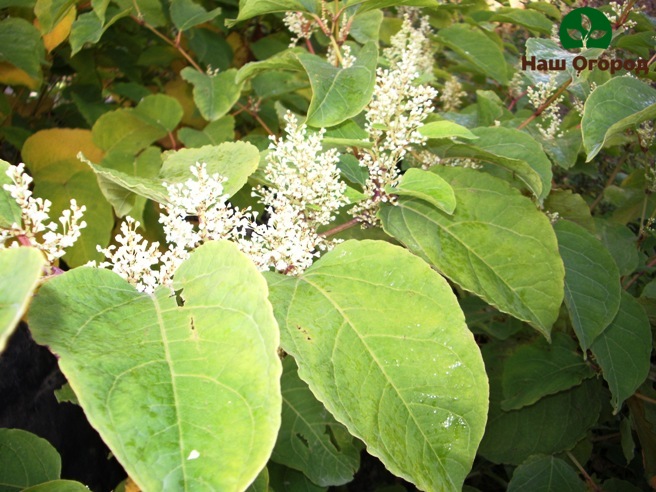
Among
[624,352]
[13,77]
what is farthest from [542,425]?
[13,77]

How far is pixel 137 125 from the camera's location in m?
1.77

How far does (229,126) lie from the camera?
5.71 feet

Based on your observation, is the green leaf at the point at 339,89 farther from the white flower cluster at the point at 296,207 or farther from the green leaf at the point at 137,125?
the green leaf at the point at 137,125

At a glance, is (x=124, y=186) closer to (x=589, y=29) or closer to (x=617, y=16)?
(x=589, y=29)

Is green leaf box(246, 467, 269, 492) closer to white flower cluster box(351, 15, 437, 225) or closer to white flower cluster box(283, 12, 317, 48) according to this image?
white flower cluster box(351, 15, 437, 225)

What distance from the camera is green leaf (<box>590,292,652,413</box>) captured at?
1.20 metres

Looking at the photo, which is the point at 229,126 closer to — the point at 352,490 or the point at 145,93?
the point at 145,93

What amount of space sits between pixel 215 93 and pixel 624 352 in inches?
46.6

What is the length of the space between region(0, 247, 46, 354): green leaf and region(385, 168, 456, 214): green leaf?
2.00 ft

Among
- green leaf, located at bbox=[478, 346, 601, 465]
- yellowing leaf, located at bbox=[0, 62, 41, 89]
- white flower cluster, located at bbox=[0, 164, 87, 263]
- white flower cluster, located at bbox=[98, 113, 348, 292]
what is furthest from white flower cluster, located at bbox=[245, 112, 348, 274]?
yellowing leaf, located at bbox=[0, 62, 41, 89]

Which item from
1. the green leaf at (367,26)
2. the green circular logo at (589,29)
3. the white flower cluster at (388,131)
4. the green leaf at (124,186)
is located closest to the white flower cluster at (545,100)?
the green circular logo at (589,29)

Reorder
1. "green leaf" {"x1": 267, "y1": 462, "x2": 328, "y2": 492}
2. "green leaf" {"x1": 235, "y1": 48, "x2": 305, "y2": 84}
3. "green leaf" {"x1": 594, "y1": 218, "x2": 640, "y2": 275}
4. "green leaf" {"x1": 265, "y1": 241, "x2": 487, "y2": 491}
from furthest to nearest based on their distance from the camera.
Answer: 1. "green leaf" {"x1": 594, "y1": 218, "x2": 640, "y2": 275}
2. "green leaf" {"x1": 267, "y1": 462, "x2": 328, "y2": 492}
3. "green leaf" {"x1": 235, "y1": 48, "x2": 305, "y2": 84}
4. "green leaf" {"x1": 265, "y1": 241, "x2": 487, "y2": 491}

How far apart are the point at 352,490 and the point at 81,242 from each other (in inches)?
49.0

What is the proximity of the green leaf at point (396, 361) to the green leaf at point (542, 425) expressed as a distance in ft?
3.27
